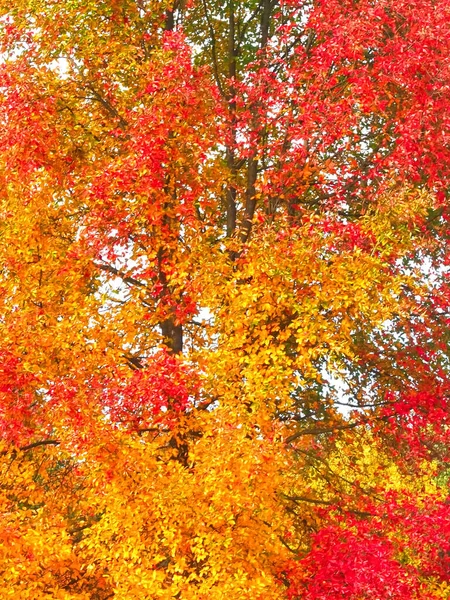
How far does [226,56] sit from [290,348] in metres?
6.79

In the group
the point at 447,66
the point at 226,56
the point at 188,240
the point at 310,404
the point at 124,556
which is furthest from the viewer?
the point at 226,56

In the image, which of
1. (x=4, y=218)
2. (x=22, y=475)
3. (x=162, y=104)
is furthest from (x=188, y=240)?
(x=22, y=475)

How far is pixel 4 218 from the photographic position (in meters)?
14.5

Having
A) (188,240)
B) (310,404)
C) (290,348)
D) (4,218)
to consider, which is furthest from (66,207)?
(310,404)

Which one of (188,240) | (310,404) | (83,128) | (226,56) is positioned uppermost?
(226,56)

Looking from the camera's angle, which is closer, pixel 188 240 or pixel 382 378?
pixel 188 240

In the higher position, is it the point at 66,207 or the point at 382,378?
the point at 66,207

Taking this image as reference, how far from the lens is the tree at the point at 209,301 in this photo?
453 inches

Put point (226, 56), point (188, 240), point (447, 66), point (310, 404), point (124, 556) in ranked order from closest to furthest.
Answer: point (124, 556) < point (447, 66) < point (188, 240) < point (310, 404) < point (226, 56)

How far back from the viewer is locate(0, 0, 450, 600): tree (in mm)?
11508

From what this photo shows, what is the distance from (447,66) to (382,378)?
6.05 meters

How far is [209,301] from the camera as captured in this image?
1236 cm

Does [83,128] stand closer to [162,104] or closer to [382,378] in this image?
[162,104]

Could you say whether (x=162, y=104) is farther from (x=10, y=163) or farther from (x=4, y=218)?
(x=4, y=218)
